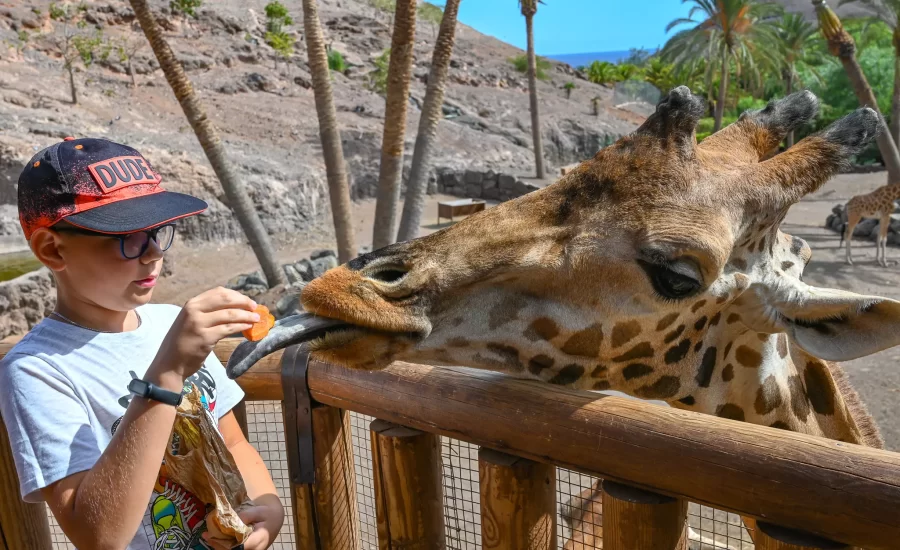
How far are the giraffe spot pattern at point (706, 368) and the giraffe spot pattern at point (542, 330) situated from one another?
49 cm

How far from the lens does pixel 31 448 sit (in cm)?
167

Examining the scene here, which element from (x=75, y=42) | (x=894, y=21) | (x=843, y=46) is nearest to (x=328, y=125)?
(x=843, y=46)

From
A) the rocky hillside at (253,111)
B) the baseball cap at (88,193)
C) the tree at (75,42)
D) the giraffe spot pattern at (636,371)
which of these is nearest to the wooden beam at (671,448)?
the giraffe spot pattern at (636,371)

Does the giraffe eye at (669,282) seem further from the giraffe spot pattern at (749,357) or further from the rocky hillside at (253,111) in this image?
the rocky hillside at (253,111)

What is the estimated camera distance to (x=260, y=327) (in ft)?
5.62

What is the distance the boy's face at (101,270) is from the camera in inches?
70.3

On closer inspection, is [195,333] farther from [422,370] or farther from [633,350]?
[633,350]

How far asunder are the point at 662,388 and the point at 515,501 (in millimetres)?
536

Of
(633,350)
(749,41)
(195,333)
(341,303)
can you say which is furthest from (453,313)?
(749,41)

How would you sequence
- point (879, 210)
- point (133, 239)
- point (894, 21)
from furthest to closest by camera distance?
point (894, 21) → point (879, 210) → point (133, 239)

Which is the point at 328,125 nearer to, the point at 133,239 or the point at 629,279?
the point at 133,239

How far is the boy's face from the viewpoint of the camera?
1.79 metres

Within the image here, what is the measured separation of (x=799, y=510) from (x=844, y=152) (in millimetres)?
1034

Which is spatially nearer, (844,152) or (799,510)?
(799,510)
